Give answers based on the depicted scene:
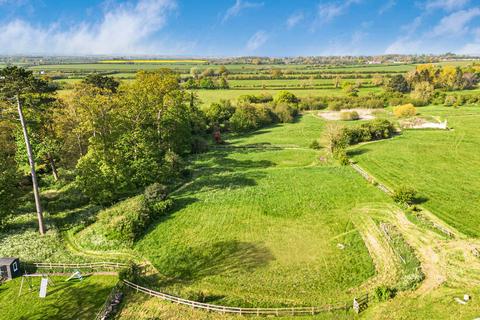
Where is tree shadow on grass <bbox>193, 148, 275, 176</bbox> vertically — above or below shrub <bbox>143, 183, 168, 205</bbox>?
below

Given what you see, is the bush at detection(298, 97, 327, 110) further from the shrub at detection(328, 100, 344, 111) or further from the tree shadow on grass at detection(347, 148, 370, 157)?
the tree shadow on grass at detection(347, 148, 370, 157)

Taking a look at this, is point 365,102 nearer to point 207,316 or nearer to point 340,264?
point 340,264

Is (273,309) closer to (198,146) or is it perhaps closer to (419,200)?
(419,200)

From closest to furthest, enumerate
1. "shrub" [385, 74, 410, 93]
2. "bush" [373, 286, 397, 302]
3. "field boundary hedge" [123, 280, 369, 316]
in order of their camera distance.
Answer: "field boundary hedge" [123, 280, 369, 316] < "bush" [373, 286, 397, 302] < "shrub" [385, 74, 410, 93]

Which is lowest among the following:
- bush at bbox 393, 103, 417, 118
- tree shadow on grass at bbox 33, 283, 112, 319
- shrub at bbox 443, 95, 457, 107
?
tree shadow on grass at bbox 33, 283, 112, 319

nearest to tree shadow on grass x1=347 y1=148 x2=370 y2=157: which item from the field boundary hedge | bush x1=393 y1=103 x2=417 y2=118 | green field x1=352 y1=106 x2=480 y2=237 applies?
green field x1=352 y1=106 x2=480 y2=237

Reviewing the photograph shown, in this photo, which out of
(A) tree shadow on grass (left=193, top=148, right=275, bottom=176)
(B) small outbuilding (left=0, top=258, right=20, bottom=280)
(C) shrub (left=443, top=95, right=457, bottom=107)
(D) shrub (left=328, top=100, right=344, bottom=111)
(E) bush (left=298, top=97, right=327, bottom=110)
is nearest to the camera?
(B) small outbuilding (left=0, top=258, right=20, bottom=280)

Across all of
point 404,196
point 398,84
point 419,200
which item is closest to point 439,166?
point 419,200
